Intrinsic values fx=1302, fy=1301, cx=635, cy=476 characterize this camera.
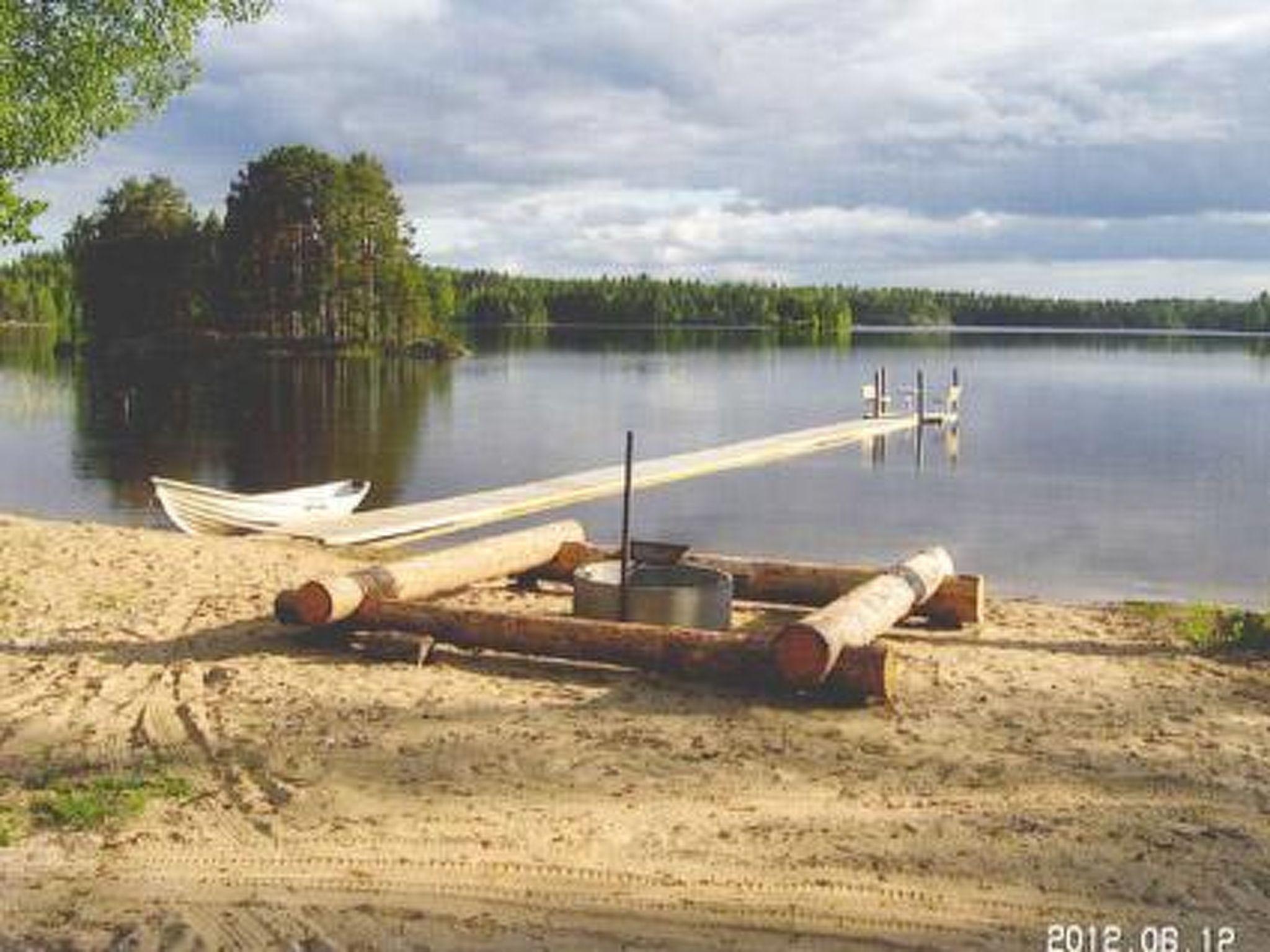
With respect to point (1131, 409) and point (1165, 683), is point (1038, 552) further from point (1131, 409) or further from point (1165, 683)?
point (1131, 409)

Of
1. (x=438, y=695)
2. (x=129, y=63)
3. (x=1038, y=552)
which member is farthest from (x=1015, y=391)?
(x=438, y=695)

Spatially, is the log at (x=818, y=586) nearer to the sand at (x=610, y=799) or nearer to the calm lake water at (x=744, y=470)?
the sand at (x=610, y=799)

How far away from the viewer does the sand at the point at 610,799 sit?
5.78 meters

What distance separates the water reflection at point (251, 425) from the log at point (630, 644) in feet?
56.4

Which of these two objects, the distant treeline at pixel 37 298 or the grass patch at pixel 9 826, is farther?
the distant treeline at pixel 37 298

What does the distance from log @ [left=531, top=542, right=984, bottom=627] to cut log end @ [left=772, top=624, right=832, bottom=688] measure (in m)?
3.19

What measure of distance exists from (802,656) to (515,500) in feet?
50.4

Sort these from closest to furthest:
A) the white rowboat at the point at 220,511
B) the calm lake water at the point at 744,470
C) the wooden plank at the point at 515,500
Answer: the white rowboat at the point at 220,511 → the wooden plank at the point at 515,500 → the calm lake water at the point at 744,470

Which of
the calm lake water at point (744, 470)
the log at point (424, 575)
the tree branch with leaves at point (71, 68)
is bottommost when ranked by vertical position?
the calm lake water at point (744, 470)

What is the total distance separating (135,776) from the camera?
24.7 ft

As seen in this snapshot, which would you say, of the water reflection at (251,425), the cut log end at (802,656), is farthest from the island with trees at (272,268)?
the cut log end at (802,656)

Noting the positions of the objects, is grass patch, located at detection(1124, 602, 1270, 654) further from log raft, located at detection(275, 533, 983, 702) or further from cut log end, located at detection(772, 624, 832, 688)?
cut log end, located at detection(772, 624, 832, 688)

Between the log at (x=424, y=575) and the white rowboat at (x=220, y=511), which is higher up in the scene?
the log at (x=424, y=575)

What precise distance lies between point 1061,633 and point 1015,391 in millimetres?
64464
